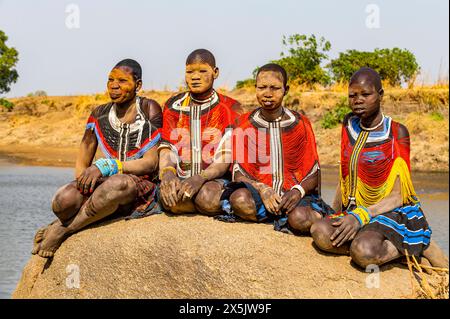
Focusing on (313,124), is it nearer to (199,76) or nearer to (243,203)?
(199,76)

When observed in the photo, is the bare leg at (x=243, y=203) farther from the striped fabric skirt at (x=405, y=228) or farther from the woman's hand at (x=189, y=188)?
the striped fabric skirt at (x=405, y=228)

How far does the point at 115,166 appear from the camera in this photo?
6168 mm

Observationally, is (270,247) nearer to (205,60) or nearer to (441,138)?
(205,60)

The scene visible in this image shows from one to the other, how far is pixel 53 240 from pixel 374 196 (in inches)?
99.5

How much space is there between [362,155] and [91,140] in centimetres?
227

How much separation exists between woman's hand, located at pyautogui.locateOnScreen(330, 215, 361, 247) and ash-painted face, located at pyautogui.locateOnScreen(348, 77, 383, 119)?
80cm

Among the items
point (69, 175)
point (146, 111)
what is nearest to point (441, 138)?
point (69, 175)

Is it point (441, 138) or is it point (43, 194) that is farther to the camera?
point (441, 138)

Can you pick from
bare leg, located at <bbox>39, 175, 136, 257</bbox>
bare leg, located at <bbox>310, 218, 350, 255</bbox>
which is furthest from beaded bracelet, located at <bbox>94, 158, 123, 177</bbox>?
bare leg, located at <bbox>310, 218, 350, 255</bbox>

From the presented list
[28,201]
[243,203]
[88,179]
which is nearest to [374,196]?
[243,203]

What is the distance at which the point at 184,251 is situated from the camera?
18.5ft

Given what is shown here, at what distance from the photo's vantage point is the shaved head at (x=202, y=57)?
241 inches

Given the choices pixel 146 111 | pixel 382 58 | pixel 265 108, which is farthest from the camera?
pixel 382 58

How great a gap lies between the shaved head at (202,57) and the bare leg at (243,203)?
1072 millimetres
